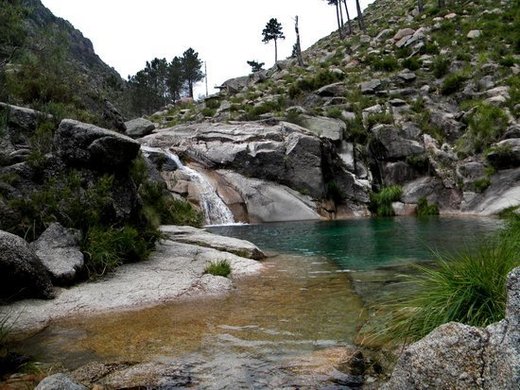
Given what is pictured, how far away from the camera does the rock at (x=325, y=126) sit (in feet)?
98.7

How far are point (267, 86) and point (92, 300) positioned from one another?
4220 cm

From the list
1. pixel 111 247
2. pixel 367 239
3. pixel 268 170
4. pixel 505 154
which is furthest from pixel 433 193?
pixel 111 247

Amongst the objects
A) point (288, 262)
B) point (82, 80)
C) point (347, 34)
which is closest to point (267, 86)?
point (347, 34)

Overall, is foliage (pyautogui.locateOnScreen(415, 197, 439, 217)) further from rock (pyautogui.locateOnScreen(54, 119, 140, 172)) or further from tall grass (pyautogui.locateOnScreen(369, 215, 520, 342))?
A: tall grass (pyautogui.locateOnScreen(369, 215, 520, 342))

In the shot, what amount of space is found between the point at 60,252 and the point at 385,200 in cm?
2183

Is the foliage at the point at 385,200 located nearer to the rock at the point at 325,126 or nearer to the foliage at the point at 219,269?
the rock at the point at 325,126

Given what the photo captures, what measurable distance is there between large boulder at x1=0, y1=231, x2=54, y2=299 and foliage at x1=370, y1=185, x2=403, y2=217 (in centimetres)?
2186

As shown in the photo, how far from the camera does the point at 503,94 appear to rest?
96.3 feet

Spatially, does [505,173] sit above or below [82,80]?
below

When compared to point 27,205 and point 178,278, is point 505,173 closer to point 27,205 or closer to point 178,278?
point 178,278

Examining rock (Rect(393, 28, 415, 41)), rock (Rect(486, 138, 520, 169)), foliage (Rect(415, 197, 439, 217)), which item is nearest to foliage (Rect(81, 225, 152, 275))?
foliage (Rect(415, 197, 439, 217))

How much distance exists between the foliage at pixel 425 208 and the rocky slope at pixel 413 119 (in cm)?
28

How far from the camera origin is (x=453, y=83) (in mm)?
33156

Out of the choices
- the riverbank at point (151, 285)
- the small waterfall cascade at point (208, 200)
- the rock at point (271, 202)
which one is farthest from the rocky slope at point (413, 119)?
the riverbank at point (151, 285)
